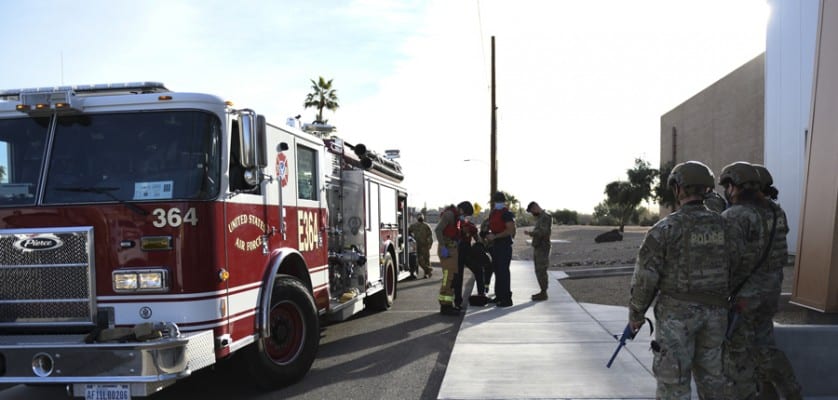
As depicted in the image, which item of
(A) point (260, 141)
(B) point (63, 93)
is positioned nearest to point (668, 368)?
(A) point (260, 141)

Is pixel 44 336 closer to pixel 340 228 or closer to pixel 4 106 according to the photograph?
pixel 4 106

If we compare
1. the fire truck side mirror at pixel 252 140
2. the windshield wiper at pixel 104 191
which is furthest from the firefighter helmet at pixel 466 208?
the windshield wiper at pixel 104 191

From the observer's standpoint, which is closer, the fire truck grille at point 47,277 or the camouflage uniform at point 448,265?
the fire truck grille at point 47,277

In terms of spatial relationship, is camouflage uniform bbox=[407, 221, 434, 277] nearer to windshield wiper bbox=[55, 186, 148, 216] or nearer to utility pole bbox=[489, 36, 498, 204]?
utility pole bbox=[489, 36, 498, 204]

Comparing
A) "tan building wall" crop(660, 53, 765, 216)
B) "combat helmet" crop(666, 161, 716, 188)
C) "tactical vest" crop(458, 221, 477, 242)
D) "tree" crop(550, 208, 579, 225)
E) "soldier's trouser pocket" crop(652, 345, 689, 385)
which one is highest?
"tan building wall" crop(660, 53, 765, 216)

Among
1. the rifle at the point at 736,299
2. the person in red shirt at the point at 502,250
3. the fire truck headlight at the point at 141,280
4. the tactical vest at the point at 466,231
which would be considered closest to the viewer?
the rifle at the point at 736,299

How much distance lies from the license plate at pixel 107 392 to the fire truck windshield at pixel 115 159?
1.39 m

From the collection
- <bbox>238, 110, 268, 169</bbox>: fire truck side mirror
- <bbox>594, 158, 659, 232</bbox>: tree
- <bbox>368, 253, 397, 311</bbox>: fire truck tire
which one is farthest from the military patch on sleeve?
<bbox>594, 158, 659, 232</bbox>: tree

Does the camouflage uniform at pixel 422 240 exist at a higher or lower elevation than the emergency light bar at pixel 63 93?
lower

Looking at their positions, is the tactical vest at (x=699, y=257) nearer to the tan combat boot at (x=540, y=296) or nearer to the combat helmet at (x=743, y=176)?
the combat helmet at (x=743, y=176)

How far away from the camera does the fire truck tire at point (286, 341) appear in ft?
18.1

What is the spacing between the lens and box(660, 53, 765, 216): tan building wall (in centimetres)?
3869

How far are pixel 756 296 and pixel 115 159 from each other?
16.5ft

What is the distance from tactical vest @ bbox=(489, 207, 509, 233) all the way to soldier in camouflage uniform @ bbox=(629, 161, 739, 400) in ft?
20.3
